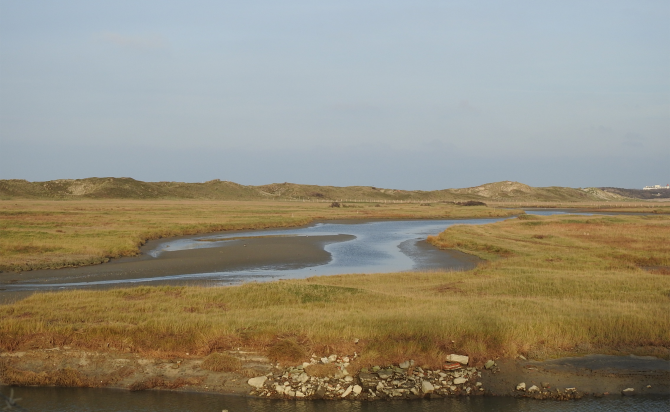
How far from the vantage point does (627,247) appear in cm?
3784

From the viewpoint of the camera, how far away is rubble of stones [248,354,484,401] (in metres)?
12.0

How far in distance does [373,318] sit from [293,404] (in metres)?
4.13

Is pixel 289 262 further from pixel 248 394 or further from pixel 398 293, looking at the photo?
pixel 248 394

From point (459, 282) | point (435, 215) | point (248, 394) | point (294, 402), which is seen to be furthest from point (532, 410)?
point (435, 215)

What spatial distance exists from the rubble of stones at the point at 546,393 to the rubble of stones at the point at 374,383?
89 centimetres

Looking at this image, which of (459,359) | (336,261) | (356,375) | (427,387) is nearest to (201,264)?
(336,261)

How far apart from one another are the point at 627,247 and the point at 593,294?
21159 mm

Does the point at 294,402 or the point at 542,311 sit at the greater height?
the point at 542,311

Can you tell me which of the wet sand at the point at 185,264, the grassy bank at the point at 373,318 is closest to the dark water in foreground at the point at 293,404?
the grassy bank at the point at 373,318

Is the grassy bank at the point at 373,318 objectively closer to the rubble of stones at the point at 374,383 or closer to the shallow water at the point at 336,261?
the rubble of stones at the point at 374,383

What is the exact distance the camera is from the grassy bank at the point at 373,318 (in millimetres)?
13602

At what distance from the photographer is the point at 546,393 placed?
12.1 m

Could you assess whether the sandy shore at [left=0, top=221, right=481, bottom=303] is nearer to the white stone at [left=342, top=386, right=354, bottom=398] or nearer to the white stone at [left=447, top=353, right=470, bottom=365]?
the white stone at [left=342, top=386, right=354, bottom=398]

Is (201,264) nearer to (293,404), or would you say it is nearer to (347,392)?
(293,404)
